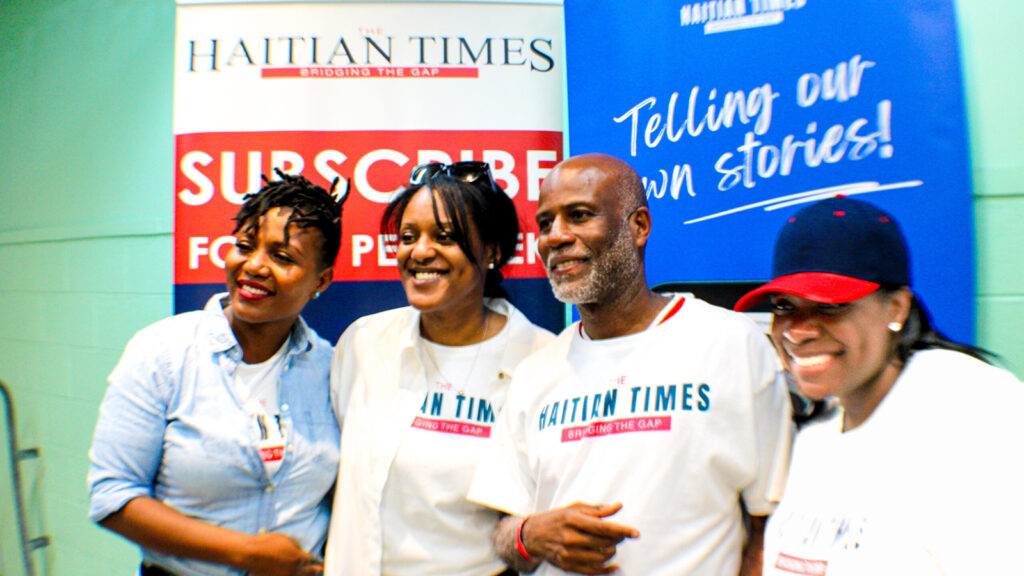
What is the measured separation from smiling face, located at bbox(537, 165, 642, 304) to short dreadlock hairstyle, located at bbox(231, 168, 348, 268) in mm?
629

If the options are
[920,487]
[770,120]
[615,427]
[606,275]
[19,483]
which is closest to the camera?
[920,487]

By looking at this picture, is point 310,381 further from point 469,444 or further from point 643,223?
point 643,223

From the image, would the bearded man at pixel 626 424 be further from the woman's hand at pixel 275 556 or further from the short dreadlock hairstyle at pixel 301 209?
the short dreadlock hairstyle at pixel 301 209

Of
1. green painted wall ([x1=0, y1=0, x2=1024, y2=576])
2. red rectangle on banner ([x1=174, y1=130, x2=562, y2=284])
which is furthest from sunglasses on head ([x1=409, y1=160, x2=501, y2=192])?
green painted wall ([x1=0, y1=0, x2=1024, y2=576])

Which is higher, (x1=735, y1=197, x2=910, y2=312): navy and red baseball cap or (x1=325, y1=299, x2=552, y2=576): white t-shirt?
(x1=735, y1=197, x2=910, y2=312): navy and red baseball cap

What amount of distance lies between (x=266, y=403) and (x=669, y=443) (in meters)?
1.01

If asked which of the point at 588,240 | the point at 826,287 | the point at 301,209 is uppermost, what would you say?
the point at 301,209

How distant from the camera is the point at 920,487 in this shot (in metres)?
0.95

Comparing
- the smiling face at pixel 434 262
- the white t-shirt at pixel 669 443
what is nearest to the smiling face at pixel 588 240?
the white t-shirt at pixel 669 443

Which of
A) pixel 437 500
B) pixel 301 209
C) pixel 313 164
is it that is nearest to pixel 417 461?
pixel 437 500

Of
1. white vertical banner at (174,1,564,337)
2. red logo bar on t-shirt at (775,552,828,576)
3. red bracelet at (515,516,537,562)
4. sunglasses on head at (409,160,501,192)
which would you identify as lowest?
red bracelet at (515,516,537,562)

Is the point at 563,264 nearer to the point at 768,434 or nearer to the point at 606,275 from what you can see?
the point at 606,275

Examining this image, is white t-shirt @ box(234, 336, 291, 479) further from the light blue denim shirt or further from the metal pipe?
the metal pipe

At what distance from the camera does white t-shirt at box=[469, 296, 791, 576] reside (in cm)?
132
